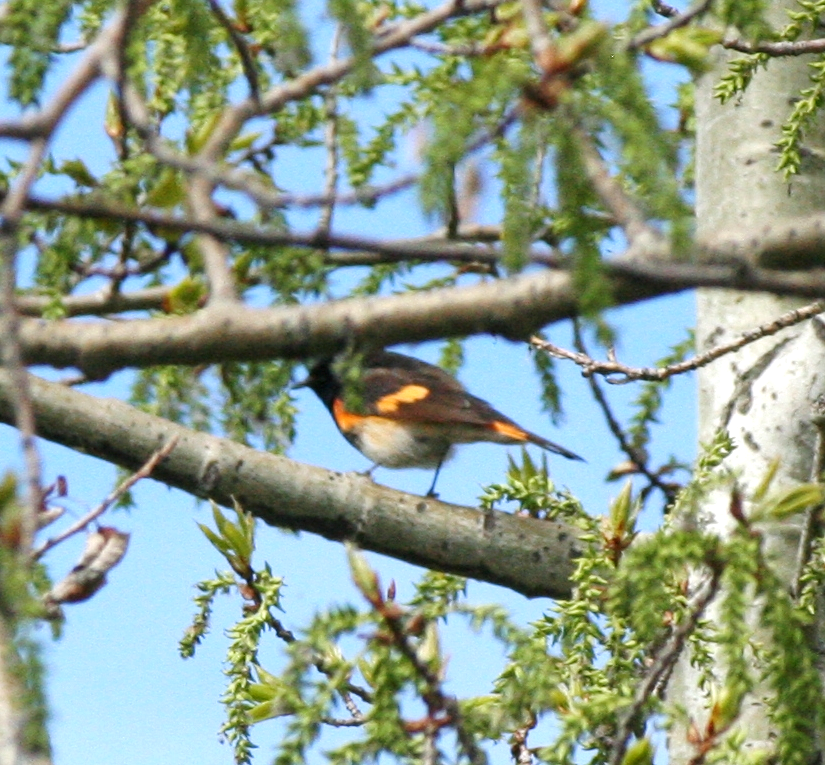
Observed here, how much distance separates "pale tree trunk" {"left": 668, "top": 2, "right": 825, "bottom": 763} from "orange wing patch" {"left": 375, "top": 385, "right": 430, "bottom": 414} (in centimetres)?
248

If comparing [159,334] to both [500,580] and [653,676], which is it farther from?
[500,580]

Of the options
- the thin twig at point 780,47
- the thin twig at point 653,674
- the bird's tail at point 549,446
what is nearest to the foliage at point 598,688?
the thin twig at point 653,674

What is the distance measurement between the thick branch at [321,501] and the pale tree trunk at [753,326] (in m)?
0.50

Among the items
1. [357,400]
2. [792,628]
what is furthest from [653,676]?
[357,400]

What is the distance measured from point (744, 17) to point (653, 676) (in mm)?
918

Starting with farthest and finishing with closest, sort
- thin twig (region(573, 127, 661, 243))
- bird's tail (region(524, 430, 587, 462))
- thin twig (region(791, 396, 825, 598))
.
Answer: bird's tail (region(524, 430, 587, 462)) < thin twig (region(791, 396, 825, 598)) < thin twig (region(573, 127, 661, 243))

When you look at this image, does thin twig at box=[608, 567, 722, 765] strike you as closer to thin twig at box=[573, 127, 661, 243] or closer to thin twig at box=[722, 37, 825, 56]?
thin twig at box=[573, 127, 661, 243]

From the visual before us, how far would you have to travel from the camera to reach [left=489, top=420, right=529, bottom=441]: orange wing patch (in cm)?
614

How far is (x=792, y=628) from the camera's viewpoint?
198cm

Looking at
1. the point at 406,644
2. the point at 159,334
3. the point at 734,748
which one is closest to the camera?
the point at 159,334

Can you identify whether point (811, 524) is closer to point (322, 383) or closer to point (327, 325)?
point (327, 325)

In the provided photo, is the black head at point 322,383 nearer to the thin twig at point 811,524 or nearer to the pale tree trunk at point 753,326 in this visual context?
the pale tree trunk at point 753,326

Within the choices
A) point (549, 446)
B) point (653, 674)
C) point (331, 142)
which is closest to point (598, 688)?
point (653, 674)

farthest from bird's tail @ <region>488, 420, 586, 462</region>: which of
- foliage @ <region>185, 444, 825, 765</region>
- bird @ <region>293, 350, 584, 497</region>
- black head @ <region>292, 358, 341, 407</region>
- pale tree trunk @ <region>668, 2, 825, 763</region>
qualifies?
foliage @ <region>185, 444, 825, 765</region>
